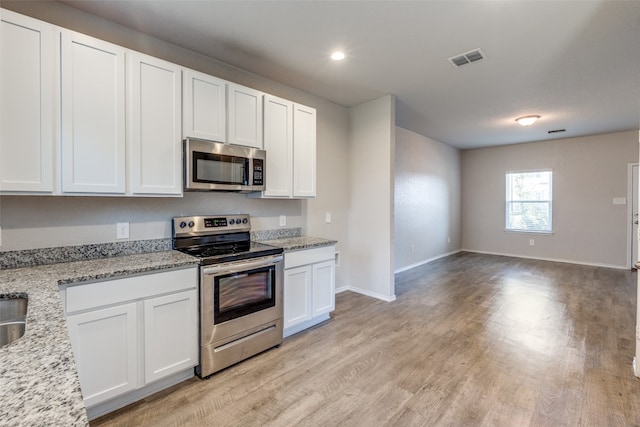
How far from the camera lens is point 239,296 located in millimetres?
2387

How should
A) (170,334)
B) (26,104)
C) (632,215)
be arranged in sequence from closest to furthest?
(26,104) → (170,334) → (632,215)

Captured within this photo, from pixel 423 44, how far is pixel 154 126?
228 centimetres

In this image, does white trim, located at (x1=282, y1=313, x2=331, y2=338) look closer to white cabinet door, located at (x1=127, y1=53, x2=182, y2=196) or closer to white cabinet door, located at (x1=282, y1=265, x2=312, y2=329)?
white cabinet door, located at (x1=282, y1=265, x2=312, y2=329)

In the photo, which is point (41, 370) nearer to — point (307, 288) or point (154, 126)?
point (154, 126)

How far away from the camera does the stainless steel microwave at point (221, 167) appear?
7.72 ft

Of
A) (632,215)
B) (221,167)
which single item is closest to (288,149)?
(221,167)

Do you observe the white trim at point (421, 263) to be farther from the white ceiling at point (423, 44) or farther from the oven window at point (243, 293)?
the oven window at point (243, 293)

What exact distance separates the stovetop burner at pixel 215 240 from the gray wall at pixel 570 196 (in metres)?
6.44

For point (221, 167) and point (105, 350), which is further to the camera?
point (221, 167)

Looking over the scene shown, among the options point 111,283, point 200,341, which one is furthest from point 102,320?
point 200,341

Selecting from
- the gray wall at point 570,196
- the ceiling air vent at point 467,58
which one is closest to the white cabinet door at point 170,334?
the ceiling air vent at point 467,58

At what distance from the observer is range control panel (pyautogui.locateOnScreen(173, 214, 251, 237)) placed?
100 inches

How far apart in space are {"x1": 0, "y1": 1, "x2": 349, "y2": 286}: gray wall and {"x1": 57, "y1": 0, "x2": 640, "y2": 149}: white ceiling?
0.10 m

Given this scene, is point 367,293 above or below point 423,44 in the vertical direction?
below
